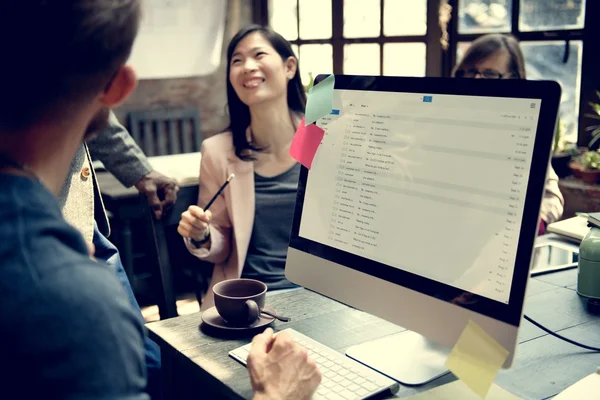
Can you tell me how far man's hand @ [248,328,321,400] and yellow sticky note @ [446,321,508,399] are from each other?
19 centimetres

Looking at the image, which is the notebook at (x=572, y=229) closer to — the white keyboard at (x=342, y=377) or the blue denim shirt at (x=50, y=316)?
the white keyboard at (x=342, y=377)

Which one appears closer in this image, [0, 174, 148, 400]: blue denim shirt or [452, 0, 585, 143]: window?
[0, 174, 148, 400]: blue denim shirt

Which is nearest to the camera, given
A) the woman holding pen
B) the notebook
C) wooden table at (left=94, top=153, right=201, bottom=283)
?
the notebook

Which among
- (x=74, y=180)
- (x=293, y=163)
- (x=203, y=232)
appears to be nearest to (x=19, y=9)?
(x=74, y=180)

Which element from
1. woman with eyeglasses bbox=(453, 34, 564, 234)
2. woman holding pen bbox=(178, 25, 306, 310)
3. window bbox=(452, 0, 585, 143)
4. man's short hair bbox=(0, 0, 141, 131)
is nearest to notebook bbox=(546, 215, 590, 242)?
woman with eyeglasses bbox=(453, 34, 564, 234)

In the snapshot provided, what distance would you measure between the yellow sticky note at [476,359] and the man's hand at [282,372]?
0.19 meters

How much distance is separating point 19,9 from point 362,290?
2.29 ft

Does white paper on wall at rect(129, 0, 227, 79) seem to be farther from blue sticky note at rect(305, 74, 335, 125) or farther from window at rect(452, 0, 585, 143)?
blue sticky note at rect(305, 74, 335, 125)

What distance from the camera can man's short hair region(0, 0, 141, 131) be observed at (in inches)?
23.6

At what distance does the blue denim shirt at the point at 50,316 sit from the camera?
57cm

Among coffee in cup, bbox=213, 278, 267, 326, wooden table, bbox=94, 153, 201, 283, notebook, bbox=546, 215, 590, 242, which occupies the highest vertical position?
coffee in cup, bbox=213, 278, 267, 326

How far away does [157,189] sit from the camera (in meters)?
1.92

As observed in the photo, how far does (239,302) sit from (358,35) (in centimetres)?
292

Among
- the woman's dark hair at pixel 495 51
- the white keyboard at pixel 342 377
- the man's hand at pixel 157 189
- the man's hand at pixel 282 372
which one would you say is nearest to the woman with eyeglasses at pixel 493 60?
the woman's dark hair at pixel 495 51
